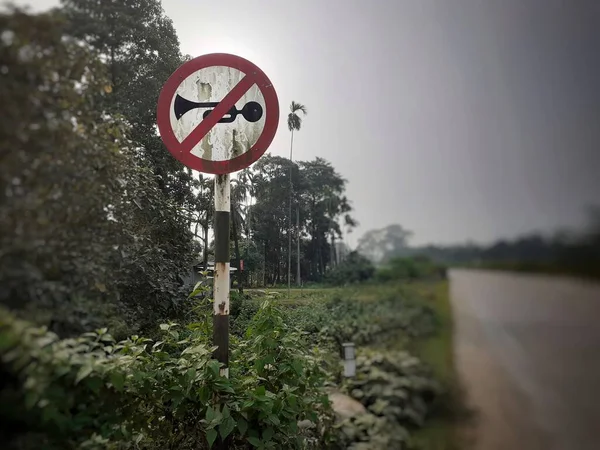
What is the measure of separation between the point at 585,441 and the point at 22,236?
3.53ft

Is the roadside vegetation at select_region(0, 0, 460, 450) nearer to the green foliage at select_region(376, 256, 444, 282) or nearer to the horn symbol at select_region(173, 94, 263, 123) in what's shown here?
the green foliage at select_region(376, 256, 444, 282)

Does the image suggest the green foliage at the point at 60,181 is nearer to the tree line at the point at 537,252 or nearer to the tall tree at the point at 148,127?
the tall tree at the point at 148,127

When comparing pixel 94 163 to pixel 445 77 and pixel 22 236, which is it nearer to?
pixel 22 236

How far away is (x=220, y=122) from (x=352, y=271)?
99 cm

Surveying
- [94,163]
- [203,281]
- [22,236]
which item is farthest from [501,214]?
[203,281]

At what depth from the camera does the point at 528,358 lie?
0.77 m

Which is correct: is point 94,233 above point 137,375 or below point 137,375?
above

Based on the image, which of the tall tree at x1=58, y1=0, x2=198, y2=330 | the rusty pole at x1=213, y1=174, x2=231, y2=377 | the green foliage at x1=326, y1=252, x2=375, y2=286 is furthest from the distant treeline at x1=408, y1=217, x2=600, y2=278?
the rusty pole at x1=213, y1=174, x2=231, y2=377

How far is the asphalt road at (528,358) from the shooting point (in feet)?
2.20

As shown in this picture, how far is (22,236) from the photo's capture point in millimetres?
917

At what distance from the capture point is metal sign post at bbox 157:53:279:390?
2.06m

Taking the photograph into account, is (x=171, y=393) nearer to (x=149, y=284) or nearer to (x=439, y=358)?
(x=149, y=284)

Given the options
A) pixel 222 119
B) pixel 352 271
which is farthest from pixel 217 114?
pixel 352 271

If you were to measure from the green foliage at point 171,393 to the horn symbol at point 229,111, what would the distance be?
0.86 metres
